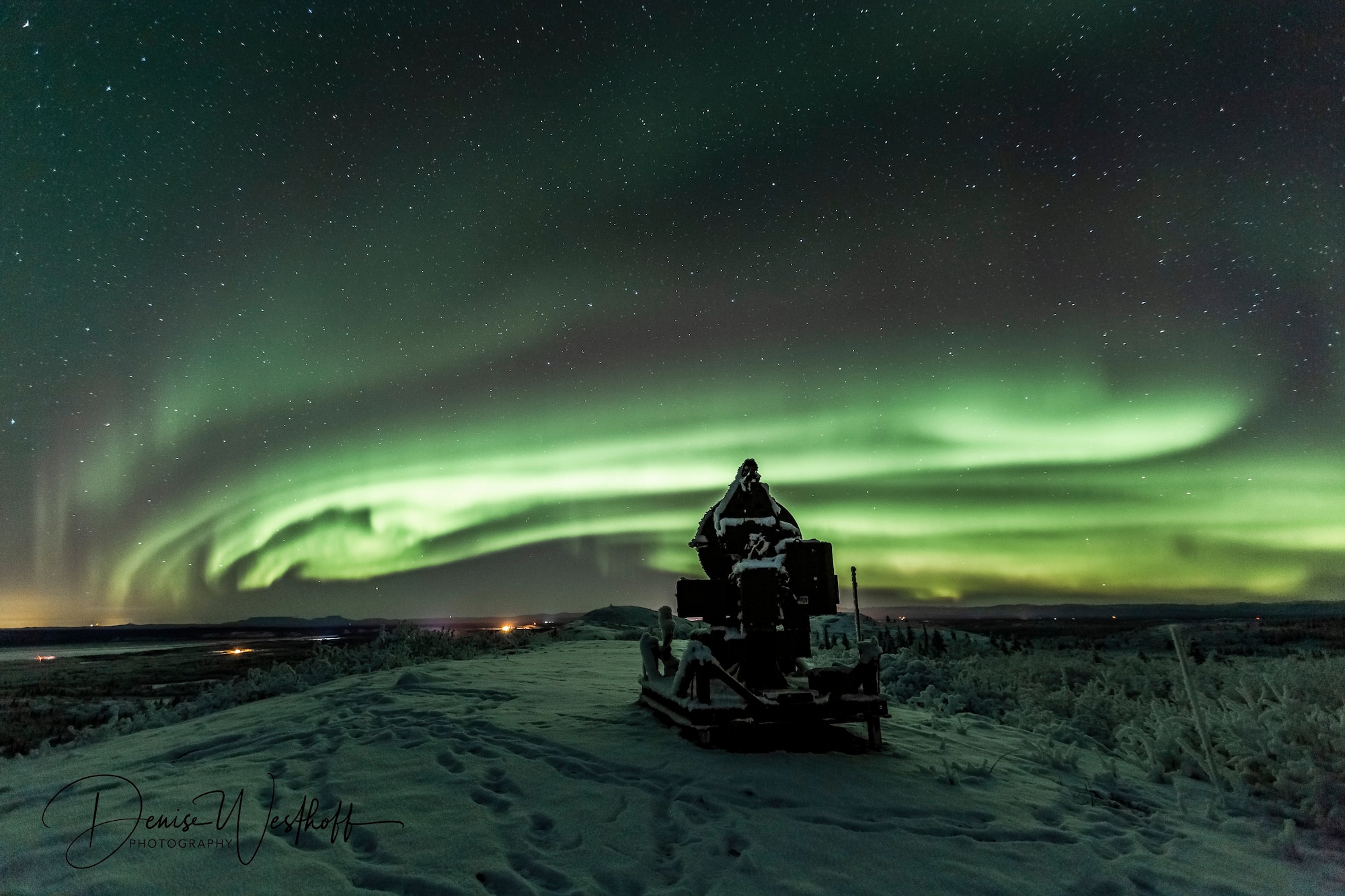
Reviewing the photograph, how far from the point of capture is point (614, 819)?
482 centimetres

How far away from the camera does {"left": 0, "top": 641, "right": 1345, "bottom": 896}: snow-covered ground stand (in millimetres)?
3941

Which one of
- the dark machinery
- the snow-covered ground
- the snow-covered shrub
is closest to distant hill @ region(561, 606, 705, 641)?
the snow-covered shrub

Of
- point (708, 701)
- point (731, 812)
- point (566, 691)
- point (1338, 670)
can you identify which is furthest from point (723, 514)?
A: point (1338, 670)

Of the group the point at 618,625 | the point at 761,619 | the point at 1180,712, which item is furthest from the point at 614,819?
the point at 618,625

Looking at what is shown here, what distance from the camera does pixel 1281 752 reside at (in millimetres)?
6383

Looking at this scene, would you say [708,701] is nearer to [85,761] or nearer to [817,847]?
[817,847]

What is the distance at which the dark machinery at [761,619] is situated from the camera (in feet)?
21.3

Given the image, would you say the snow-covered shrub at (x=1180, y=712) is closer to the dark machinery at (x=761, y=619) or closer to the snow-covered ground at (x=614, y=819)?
the snow-covered ground at (x=614, y=819)

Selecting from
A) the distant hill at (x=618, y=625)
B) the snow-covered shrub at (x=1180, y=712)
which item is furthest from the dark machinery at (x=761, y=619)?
the distant hill at (x=618, y=625)

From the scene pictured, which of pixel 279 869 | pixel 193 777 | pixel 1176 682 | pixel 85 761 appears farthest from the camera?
pixel 1176 682

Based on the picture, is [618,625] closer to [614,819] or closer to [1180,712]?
[1180,712]

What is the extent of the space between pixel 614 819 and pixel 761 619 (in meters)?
2.91

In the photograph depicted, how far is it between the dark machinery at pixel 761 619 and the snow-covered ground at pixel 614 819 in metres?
0.46

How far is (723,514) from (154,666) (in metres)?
32.2
